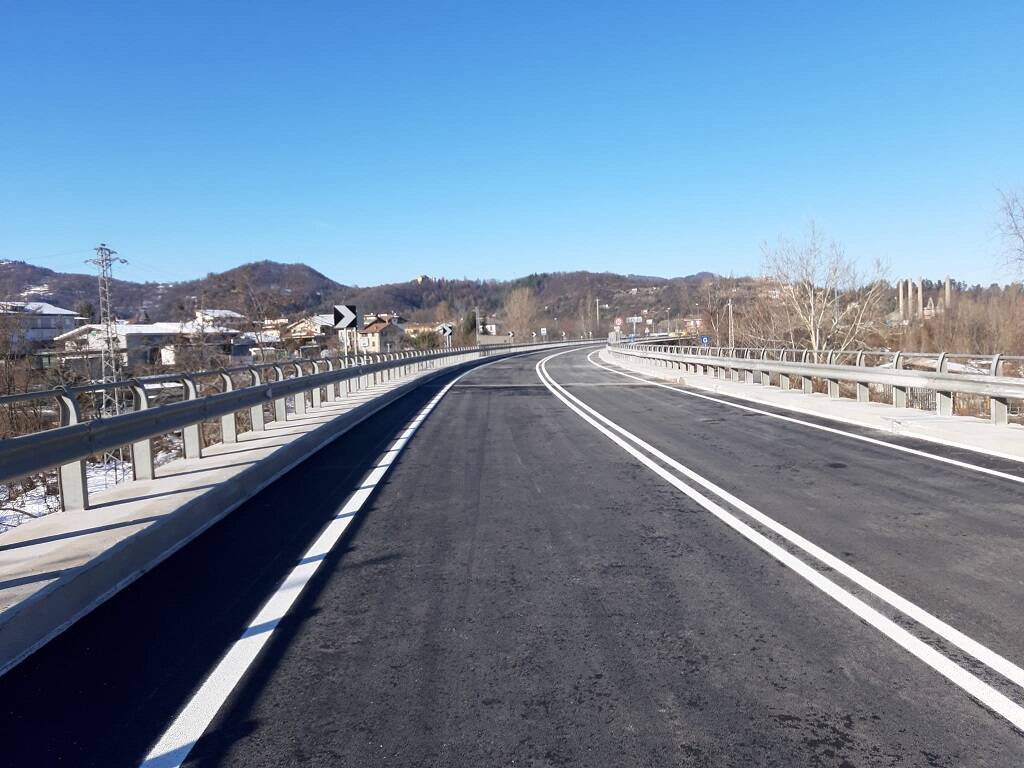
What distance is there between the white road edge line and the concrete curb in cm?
115

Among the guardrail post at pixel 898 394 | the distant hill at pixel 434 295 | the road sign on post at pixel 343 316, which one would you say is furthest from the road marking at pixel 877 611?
the distant hill at pixel 434 295

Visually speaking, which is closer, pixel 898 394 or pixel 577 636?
pixel 577 636

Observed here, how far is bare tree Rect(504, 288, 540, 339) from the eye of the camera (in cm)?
14362

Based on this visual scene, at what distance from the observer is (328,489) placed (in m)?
9.46

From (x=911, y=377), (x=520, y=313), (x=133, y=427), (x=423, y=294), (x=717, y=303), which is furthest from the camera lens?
(x=423, y=294)

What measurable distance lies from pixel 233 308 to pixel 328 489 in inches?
1148

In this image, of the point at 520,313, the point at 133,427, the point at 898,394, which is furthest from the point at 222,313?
the point at 520,313

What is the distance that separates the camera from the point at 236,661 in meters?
4.43

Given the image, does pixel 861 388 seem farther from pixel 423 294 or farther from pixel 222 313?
pixel 423 294

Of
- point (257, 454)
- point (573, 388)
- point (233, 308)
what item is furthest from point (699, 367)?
point (257, 454)

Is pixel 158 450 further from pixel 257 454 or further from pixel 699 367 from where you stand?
pixel 699 367

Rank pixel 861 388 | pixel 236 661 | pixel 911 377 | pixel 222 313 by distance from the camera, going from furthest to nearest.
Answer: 1. pixel 222 313
2. pixel 861 388
3. pixel 911 377
4. pixel 236 661

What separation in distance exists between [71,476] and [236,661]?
385cm

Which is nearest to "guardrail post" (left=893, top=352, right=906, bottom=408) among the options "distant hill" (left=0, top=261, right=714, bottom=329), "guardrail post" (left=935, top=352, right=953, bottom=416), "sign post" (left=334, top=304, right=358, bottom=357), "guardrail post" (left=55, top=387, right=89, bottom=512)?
"guardrail post" (left=935, top=352, right=953, bottom=416)
